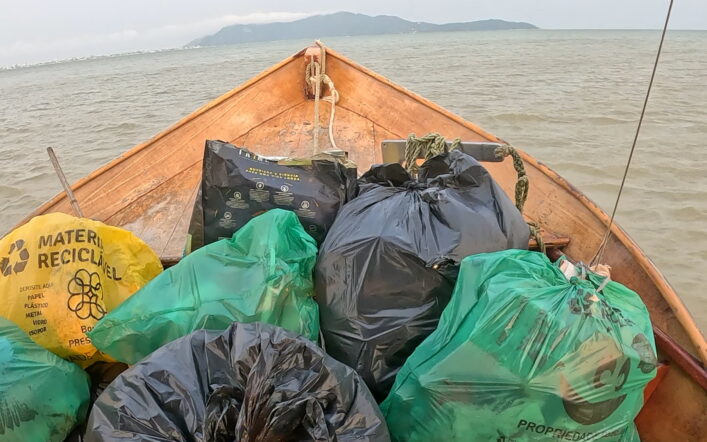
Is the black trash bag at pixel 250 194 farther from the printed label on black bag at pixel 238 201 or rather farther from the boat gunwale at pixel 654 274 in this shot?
the boat gunwale at pixel 654 274

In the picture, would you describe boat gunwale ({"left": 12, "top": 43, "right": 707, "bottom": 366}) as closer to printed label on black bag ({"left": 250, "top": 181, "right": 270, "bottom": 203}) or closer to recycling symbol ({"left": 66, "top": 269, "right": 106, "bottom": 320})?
recycling symbol ({"left": 66, "top": 269, "right": 106, "bottom": 320})

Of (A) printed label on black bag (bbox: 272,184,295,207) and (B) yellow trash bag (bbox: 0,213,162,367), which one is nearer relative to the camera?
(B) yellow trash bag (bbox: 0,213,162,367)

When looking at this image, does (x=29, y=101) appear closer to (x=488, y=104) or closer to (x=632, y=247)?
(x=488, y=104)

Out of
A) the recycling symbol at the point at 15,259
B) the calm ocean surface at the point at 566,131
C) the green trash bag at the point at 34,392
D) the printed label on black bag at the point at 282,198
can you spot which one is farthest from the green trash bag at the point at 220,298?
the calm ocean surface at the point at 566,131

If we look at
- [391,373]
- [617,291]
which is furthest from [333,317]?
[617,291]

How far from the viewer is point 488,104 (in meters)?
8.37

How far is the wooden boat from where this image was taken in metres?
1.44

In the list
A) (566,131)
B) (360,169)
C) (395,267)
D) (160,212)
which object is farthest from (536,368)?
(566,131)

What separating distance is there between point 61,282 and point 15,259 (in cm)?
18

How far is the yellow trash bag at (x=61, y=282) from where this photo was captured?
4.68 ft

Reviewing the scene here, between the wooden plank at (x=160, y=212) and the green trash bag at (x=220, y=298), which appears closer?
the green trash bag at (x=220, y=298)

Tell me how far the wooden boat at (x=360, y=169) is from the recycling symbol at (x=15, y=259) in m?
0.60

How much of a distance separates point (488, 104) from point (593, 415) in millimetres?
7976

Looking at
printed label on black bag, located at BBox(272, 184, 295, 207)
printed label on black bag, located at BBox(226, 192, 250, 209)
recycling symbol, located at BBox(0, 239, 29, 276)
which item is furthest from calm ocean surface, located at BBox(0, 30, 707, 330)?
recycling symbol, located at BBox(0, 239, 29, 276)
